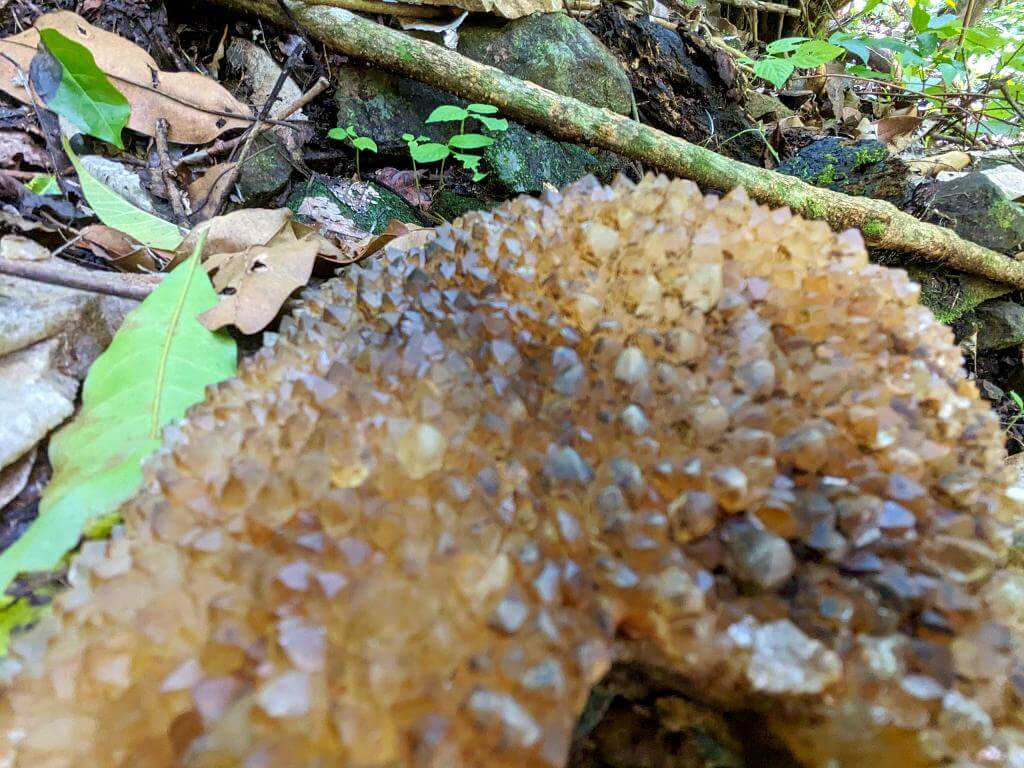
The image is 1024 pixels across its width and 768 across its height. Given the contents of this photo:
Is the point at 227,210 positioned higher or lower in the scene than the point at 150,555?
lower

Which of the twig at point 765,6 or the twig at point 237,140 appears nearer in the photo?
the twig at point 237,140

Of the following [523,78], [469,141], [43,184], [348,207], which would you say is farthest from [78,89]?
[523,78]

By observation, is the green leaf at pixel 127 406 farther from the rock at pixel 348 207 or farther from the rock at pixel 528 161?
the rock at pixel 528 161

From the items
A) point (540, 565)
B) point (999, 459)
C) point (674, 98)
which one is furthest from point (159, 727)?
point (674, 98)

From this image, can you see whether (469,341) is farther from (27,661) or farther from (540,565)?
(27,661)

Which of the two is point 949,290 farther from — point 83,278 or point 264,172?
point 83,278

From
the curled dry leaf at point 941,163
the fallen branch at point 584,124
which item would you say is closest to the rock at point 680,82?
the fallen branch at point 584,124

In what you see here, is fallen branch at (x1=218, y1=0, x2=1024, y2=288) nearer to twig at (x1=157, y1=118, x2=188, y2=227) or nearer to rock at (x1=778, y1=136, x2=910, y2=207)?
rock at (x1=778, y1=136, x2=910, y2=207)
